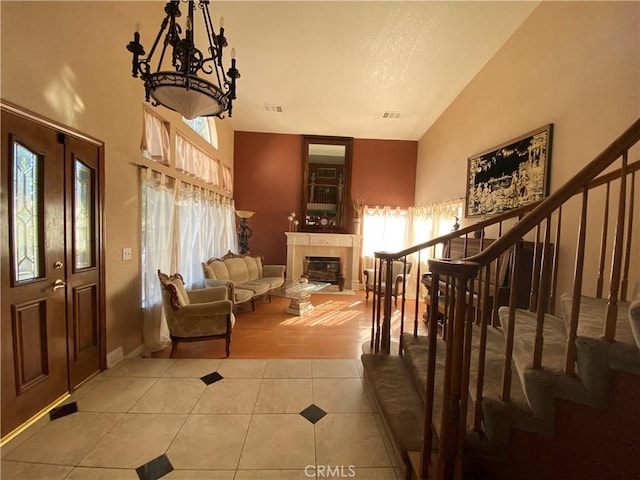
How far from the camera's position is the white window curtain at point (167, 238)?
9.40ft

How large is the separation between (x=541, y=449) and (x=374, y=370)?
3.61 feet

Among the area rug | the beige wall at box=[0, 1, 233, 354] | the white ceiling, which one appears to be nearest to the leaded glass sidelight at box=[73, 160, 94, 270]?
the beige wall at box=[0, 1, 233, 354]

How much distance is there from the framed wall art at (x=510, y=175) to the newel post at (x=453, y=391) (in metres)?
2.40

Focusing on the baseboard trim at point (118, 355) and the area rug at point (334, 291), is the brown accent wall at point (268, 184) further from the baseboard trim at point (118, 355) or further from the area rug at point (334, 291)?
the baseboard trim at point (118, 355)

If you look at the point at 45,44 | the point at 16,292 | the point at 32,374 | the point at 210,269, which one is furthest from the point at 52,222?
the point at 210,269

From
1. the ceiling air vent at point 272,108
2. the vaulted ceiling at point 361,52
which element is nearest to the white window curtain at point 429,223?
the vaulted ceiling at point 361,52

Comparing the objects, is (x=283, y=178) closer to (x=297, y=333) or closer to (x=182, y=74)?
(x=297, y=333)

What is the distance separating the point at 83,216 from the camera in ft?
7.29

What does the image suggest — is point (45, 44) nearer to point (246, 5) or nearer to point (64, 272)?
point (64, 272)

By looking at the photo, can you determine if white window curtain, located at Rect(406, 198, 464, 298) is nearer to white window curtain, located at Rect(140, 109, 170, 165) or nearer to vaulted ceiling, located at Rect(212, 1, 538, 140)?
vaulted ceiling, located at Rect(212, 1, 538, 140)

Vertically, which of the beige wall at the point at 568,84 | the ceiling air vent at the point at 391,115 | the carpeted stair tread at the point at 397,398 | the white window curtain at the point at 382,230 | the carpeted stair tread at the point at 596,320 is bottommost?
the carpeted stair tread at the point at 397,398

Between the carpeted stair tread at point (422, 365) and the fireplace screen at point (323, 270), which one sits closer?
the carpeted stair tread at point (422, 365)

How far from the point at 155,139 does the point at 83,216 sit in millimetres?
1265

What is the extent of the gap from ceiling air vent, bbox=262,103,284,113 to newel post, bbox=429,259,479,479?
4718 mm
